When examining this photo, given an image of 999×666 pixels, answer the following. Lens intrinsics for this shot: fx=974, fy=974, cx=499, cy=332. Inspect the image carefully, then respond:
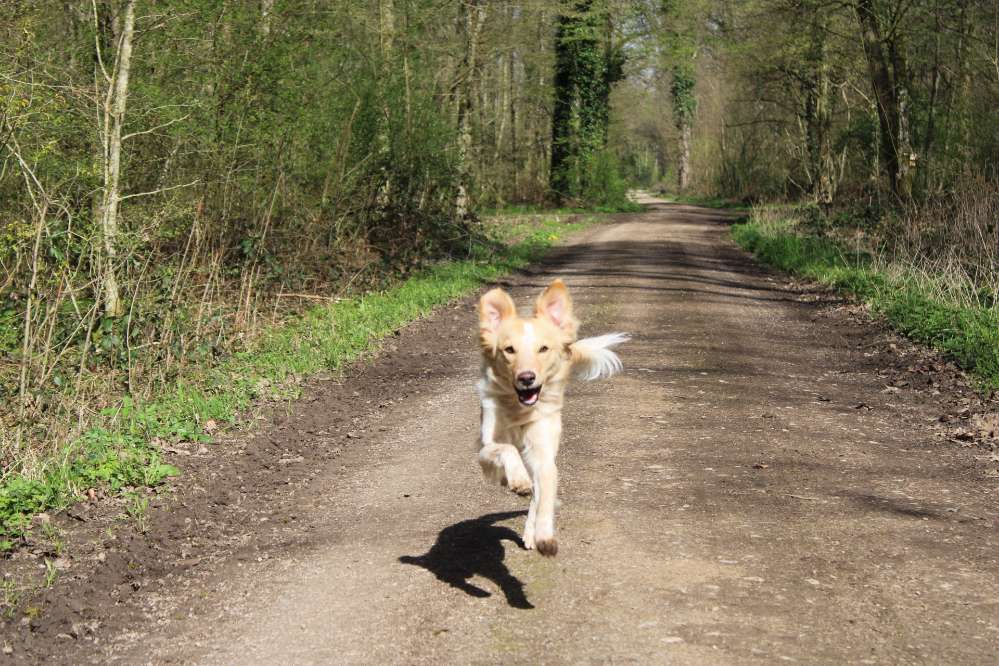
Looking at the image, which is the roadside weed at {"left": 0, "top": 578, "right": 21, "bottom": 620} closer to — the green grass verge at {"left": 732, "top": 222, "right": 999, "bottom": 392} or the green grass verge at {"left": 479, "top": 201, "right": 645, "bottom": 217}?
the green grass verge at {"left": 732, "top": 222, "right": 999, "bottom": 392}

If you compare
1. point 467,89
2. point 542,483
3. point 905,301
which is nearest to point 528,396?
point 542,483

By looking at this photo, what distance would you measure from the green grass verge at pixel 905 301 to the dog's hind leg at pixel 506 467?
6.40 m

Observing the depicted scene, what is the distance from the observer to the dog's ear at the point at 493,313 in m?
5.31

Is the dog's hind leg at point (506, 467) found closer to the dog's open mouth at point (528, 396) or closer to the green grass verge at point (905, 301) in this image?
the dog's open mouth at point (528, 396)

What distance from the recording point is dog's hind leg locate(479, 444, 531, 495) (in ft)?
15.6

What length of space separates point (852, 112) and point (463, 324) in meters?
23.2

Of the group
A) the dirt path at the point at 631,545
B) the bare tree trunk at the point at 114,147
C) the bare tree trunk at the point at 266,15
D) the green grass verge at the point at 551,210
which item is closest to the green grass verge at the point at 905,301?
the dirt path at the point at 631,545

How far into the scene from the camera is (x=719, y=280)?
62.5 feet

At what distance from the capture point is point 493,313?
17.5 ft

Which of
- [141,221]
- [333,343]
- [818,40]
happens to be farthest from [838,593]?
[818,40]

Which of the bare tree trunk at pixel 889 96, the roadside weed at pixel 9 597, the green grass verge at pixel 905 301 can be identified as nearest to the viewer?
the roadside weed at pixel 9 597

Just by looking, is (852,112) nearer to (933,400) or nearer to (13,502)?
(933,400)

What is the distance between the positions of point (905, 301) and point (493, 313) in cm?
1010

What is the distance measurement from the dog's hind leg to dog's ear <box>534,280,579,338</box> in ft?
2.65
